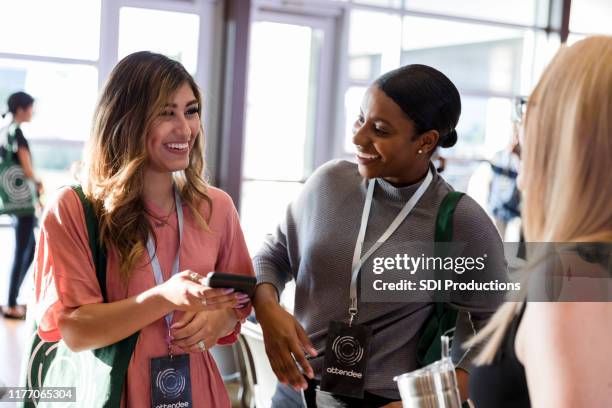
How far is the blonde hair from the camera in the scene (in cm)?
92

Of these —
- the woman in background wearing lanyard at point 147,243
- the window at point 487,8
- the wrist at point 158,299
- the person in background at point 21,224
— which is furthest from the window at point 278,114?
the wrist at point 158,299

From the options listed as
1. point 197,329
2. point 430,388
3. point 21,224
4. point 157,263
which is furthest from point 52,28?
point 430,388

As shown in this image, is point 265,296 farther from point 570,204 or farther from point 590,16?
point 590,16

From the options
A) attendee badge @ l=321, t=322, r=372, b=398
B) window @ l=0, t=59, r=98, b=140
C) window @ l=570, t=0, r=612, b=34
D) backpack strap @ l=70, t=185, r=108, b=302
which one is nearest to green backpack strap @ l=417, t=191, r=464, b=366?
attendee badge @ l=321, t=322, r=372, b=398

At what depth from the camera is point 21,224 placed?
236 inches

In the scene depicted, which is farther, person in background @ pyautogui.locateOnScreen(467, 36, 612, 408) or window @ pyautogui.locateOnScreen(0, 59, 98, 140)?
window @ pyautogui.locateOnScreen(0, 59, 98, 140)

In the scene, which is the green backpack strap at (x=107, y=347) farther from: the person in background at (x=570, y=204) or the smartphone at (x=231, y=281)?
the person in background at (x=570, y=204)

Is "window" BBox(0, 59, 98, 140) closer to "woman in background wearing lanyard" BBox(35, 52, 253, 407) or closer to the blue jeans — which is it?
the blue jeans

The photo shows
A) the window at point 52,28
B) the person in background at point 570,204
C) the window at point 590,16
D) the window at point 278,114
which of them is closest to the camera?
the person in background at point 570,204

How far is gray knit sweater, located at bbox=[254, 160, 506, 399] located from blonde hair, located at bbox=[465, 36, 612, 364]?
0.60m

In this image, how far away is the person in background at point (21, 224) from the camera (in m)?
5.76

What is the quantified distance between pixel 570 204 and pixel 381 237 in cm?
69

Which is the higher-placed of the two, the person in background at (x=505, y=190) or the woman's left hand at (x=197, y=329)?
the person in background at (x=505, y=190)

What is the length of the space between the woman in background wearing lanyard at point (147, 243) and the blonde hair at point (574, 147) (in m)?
0.66
